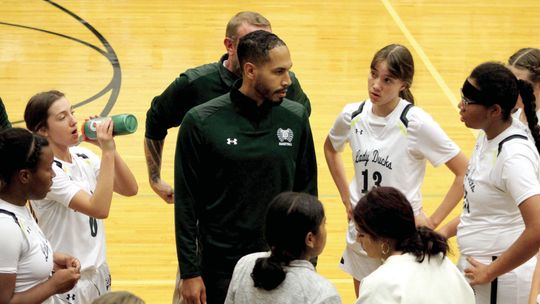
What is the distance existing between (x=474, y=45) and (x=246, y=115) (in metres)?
7.47

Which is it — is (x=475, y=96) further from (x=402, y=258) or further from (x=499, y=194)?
(x=402, y=258)

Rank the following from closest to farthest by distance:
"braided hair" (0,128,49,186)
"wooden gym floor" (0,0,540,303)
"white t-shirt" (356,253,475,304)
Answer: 1. "white t-shirt" (356,253,475,304)
2. "braided hair" (0,128,49,186)
3. "wooden gym floor" (0,0,540,303)

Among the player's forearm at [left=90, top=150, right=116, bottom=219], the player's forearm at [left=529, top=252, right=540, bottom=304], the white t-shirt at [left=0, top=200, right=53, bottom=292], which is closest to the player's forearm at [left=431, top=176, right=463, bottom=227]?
the player's forearm at [left=529, top=252, right=540, bottom=304]

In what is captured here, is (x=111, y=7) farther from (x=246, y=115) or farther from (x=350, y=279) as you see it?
(x=246, y=115)

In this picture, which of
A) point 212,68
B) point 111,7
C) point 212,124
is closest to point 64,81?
point 111,7

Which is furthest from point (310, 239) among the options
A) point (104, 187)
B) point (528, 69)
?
point (528, 69)

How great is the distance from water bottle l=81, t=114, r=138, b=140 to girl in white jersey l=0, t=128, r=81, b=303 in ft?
2.50

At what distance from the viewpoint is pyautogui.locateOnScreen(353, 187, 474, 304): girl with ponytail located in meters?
3.28

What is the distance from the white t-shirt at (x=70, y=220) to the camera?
4.46 m

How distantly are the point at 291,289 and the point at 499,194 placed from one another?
1239 mm

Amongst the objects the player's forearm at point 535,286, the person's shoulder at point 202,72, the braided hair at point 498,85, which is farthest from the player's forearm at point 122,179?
the player's forearm at point 535,286

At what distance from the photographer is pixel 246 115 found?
427 cm

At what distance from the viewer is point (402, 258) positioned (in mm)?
3361

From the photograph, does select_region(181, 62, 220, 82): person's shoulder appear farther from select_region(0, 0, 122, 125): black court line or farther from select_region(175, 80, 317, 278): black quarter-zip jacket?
select_region(0, 0, 122, 125): black court line
